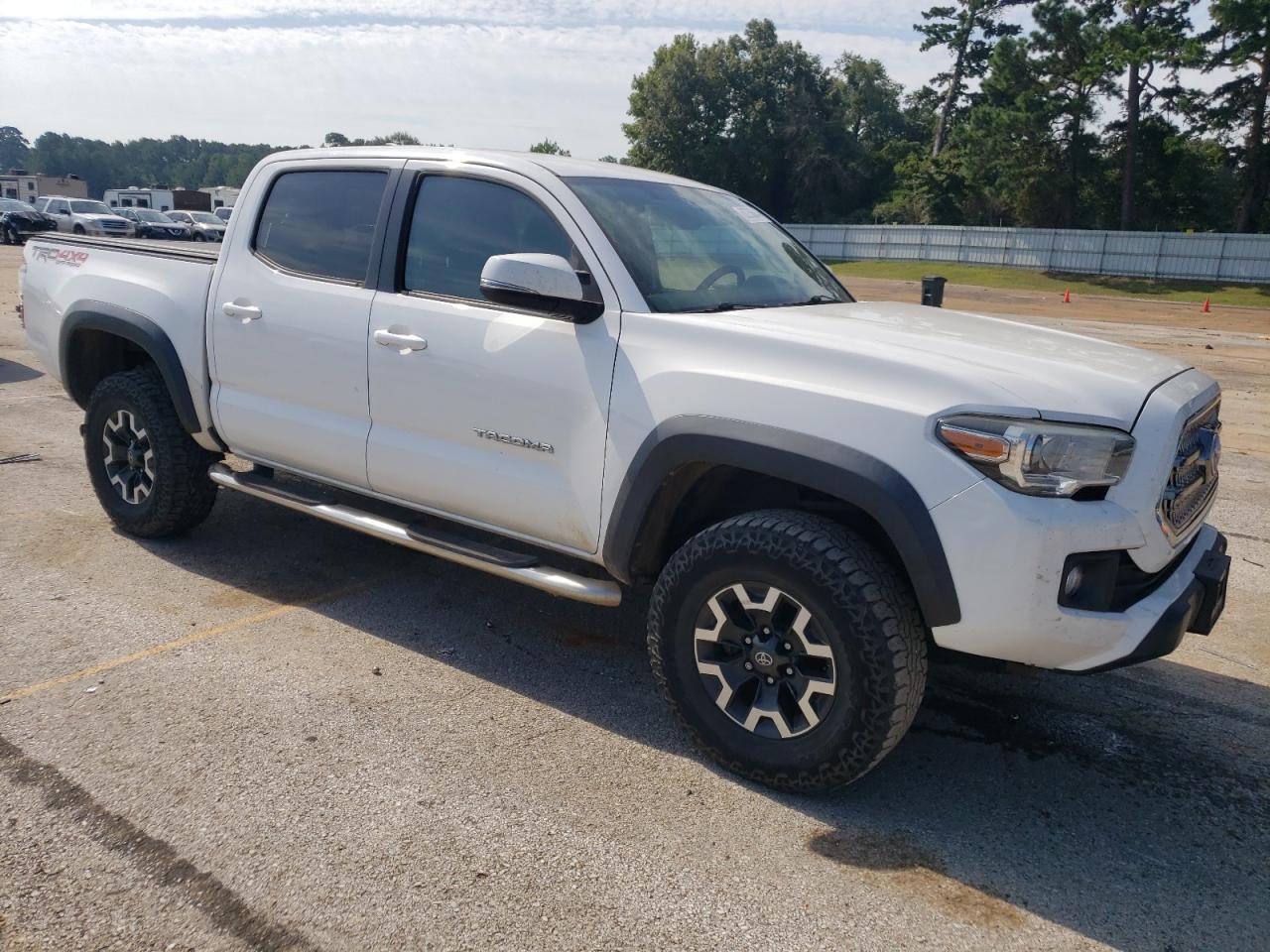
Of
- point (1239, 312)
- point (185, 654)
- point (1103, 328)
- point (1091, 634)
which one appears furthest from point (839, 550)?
point (1239, 312)

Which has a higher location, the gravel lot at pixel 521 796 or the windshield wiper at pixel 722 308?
the windshield wiper at pixel 722 308

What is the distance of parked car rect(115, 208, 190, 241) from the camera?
39000mm

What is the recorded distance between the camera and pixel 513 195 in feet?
13.4

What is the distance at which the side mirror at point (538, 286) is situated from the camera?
3.53 metres

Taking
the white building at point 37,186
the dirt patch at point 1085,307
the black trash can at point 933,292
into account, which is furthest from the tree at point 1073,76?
the white building at point 37,186

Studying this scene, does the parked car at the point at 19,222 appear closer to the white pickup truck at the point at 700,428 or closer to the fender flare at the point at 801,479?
the white pickup truck at the point at 700,428

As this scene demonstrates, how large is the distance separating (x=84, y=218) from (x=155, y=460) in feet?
118

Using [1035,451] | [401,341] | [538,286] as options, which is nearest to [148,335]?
[401,341]

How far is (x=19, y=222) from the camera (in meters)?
37.4

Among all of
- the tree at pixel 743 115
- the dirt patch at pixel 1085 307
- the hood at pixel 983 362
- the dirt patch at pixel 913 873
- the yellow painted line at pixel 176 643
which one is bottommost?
the dirt patch at pixel 1085 307

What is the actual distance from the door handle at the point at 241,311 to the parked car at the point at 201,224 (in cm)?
3714

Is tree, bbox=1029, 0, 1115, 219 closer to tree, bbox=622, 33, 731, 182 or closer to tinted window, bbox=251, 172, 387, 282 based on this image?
tree, bbox=622, 33, 731, 182

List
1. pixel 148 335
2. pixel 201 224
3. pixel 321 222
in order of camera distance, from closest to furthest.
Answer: pixel 321 222 < pixel 148 335 < pixel 201 224

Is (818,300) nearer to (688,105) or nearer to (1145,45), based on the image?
(1145,45)
